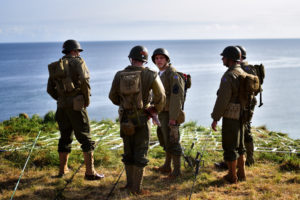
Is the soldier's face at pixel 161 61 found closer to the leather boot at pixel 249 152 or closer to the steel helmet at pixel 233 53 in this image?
the steel helmet at pixel 233 53

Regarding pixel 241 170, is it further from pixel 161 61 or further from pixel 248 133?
pixel 161 61

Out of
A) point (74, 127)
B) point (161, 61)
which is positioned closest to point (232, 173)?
point (161, 61)

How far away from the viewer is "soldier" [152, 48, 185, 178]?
6.62 metres

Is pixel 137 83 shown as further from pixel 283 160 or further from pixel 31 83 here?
pixel 31 83

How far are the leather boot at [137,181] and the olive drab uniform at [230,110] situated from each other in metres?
1.82

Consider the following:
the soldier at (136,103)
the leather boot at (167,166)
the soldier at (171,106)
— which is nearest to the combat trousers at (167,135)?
the soldier at (171,106)

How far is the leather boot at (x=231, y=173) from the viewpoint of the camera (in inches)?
261

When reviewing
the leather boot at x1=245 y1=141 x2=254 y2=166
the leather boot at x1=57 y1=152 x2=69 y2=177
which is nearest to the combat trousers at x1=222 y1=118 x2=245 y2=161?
the leather boot at x1=245 y1=141 x2=254 y2=166

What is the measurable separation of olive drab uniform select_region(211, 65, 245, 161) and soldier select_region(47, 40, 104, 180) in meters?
2.75

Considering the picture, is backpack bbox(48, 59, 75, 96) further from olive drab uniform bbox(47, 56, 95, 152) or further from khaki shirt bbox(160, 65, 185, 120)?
khaki shirt bbox(160, 65, 185, 120)

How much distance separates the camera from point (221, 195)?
6.27 m

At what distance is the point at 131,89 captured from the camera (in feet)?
18.9

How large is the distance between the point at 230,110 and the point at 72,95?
3.30m

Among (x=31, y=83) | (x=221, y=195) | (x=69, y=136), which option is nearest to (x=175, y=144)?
(x=221, y=195)
